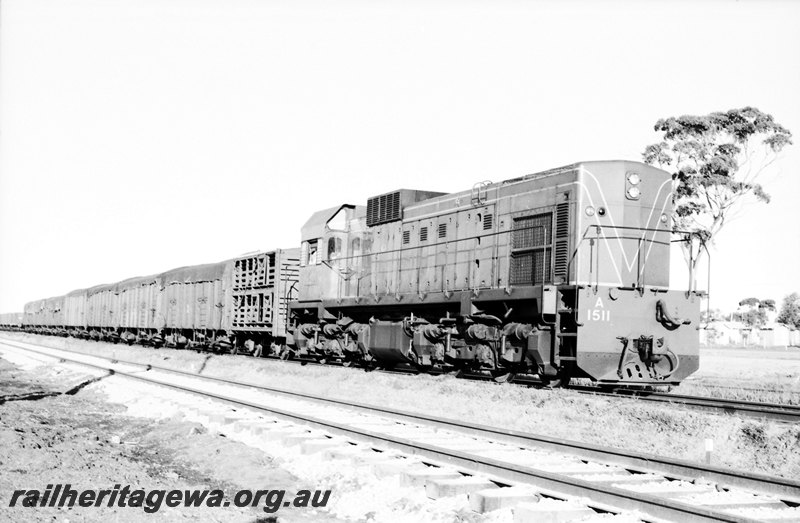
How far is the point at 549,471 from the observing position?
7.61 meters

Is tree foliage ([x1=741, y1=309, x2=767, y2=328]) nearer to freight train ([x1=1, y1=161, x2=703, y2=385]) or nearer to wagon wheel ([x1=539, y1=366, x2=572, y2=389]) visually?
freight train ([x1=1, y1=161, x2=703, y2=385])

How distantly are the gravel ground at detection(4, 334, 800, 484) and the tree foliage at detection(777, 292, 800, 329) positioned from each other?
323 feet

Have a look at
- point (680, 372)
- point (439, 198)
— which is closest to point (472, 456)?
point (680, 372)

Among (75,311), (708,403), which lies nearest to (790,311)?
(75,311)

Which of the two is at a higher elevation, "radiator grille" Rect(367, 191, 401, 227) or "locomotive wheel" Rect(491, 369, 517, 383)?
"radiator grille" Rect(367, 191, 401, 227)

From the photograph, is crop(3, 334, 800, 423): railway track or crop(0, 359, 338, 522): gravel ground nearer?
crop(0, 359, 338, 522): gravel ground

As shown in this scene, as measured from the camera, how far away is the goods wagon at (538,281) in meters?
13.0

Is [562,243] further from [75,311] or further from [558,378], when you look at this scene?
[75,311]

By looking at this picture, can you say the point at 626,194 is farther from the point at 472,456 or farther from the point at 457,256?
the point at 472,456

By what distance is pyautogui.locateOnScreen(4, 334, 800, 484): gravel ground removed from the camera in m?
9.23

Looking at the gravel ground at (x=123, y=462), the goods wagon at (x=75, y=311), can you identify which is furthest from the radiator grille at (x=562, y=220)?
the goods wagon at (x=75, y=311)

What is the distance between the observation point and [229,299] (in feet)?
94.0

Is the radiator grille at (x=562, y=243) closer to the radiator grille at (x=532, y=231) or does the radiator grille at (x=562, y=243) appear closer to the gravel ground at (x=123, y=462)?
the radiator grille at (x=532, y=231)

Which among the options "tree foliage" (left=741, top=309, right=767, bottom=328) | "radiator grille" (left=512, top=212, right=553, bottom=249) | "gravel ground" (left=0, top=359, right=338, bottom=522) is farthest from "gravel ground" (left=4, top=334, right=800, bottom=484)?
"tree foliage" (left=741, top=309, right=767, bottom=328)
